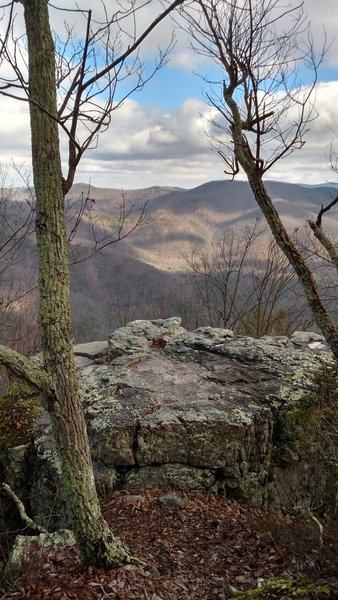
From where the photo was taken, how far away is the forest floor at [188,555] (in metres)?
3.78

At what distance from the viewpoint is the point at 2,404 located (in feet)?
25.2

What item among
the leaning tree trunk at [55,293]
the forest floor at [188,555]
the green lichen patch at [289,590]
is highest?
the leaning tree trunk at [55,293]

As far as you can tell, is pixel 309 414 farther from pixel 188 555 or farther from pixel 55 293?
pixel 55 293

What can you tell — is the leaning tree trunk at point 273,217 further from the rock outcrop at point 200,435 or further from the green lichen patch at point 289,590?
the green lichen patch at point 289,590

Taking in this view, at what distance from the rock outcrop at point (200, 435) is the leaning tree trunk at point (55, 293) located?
87.1 inches

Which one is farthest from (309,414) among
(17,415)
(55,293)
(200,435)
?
(55,293)

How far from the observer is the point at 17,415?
7242 mm

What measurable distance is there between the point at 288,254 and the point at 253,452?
2898 mm

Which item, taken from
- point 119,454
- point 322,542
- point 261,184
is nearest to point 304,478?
point 119,454

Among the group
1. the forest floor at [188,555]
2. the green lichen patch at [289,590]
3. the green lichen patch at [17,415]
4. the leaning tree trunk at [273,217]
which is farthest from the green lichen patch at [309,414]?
the green lichen patch at [17,415]

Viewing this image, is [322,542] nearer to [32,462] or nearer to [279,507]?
[279,507]

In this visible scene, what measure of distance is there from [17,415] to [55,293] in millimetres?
4373

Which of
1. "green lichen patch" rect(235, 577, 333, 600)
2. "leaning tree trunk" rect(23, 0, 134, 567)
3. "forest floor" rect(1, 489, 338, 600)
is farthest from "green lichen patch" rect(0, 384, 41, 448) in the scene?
Answer: "green lichen patch" rect(235, 577, 333, 600)

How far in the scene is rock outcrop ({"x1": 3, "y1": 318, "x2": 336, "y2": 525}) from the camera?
616 cm
